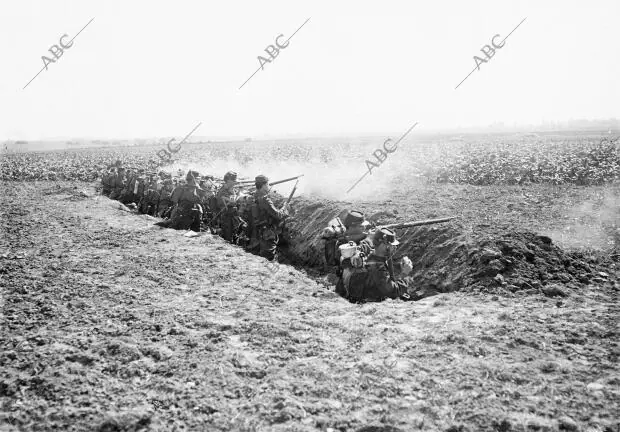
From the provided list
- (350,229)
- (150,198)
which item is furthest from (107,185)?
(350,229)

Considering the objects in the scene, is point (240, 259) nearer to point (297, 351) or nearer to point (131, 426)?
point (297, 351)

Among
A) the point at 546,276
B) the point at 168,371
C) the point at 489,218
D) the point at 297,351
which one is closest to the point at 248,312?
the point at 297,351

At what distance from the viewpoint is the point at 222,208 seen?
1227cm

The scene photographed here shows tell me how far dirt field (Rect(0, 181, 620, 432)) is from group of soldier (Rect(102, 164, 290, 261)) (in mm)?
1956

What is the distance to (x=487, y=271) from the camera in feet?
22.5

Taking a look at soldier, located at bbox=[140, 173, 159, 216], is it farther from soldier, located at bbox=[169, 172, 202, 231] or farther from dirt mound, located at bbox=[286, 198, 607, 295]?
dirt mound, located at bbox=[286, 198, 607, 295]

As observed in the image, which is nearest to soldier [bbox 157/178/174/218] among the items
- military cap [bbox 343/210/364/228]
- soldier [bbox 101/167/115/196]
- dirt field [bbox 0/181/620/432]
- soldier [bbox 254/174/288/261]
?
soldier [bbox 101/167/115/196]

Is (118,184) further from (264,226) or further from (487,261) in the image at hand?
(487,261)

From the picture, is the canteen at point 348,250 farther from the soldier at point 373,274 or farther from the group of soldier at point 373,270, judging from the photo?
the soldier at point 373,274

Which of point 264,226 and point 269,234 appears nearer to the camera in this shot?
point 269,234

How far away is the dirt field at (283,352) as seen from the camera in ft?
11.6

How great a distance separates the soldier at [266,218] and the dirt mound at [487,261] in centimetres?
301

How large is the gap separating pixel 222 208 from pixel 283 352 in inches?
318

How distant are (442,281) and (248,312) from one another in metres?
3.65
